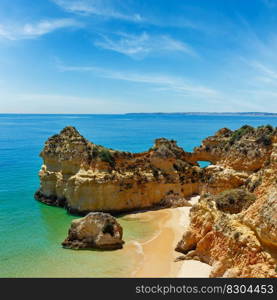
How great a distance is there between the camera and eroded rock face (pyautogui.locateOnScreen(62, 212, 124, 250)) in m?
22.6

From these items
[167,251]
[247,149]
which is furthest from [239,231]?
[247,149]

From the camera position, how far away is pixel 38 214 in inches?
1216

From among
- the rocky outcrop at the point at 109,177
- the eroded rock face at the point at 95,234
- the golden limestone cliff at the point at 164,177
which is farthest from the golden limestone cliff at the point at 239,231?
the rocky outcrop at the point at 109,177

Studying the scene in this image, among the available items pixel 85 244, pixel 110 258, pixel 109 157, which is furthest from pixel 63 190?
pixel 110 258

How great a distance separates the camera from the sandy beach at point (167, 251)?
17.9 metres

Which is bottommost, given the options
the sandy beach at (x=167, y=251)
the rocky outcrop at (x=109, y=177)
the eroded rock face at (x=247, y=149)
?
the sandy beach at (x=167, y=251)

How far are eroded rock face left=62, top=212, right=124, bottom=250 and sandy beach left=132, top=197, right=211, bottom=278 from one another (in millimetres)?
2229

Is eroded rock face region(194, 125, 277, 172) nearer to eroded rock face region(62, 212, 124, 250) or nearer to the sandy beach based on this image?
the sandy beach

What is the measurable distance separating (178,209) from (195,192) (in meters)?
5.12

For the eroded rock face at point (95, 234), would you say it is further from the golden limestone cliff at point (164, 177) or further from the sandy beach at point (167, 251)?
the golden limestone cliff at point (164, 177)

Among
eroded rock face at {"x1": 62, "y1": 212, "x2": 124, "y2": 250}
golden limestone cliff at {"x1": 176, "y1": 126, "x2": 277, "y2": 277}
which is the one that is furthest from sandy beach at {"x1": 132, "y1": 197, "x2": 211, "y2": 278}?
eroded rock face at {"x1": 62, "y1": 212, "x2": 124, "y2": 250}

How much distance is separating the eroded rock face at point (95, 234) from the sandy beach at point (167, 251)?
2229mm

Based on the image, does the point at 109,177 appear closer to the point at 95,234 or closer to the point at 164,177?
the point at 164,177
